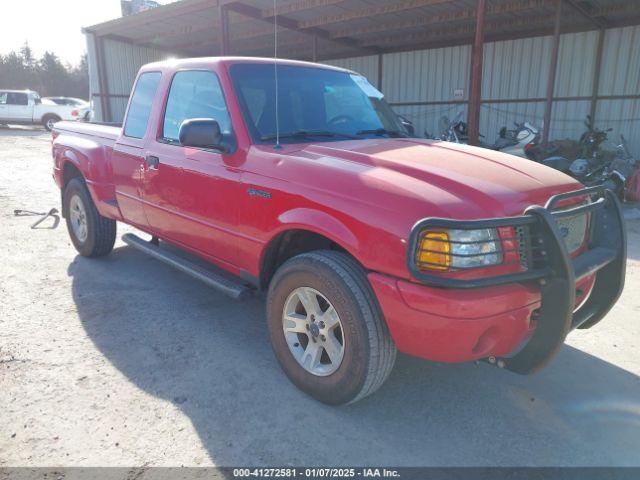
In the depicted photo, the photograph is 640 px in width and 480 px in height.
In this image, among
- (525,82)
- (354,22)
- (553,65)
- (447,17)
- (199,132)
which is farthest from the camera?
(525,82)

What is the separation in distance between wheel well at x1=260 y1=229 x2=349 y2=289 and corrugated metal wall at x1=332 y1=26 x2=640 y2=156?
12692 mm

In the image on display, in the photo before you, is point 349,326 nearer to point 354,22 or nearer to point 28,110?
point 354,22

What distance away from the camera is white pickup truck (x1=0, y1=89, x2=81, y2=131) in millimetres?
24156

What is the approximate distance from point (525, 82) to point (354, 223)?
13.8 m

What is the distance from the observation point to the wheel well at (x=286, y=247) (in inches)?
116

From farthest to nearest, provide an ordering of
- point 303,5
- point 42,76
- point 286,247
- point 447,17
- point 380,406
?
point 42,76
point 447,17
point 303,5
point 286,247
point 380,406

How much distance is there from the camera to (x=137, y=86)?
14.6 ft

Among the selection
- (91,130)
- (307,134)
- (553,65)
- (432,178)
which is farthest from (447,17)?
(432,178)

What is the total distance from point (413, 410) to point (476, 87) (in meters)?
8.00

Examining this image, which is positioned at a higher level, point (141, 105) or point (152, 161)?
point (141, 105)

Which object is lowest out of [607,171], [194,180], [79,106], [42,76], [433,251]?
[607,171]

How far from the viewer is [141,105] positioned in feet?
14.2

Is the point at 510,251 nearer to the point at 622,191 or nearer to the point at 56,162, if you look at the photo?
the point at 56,162

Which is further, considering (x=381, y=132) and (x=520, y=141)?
(x=520, y=141)
